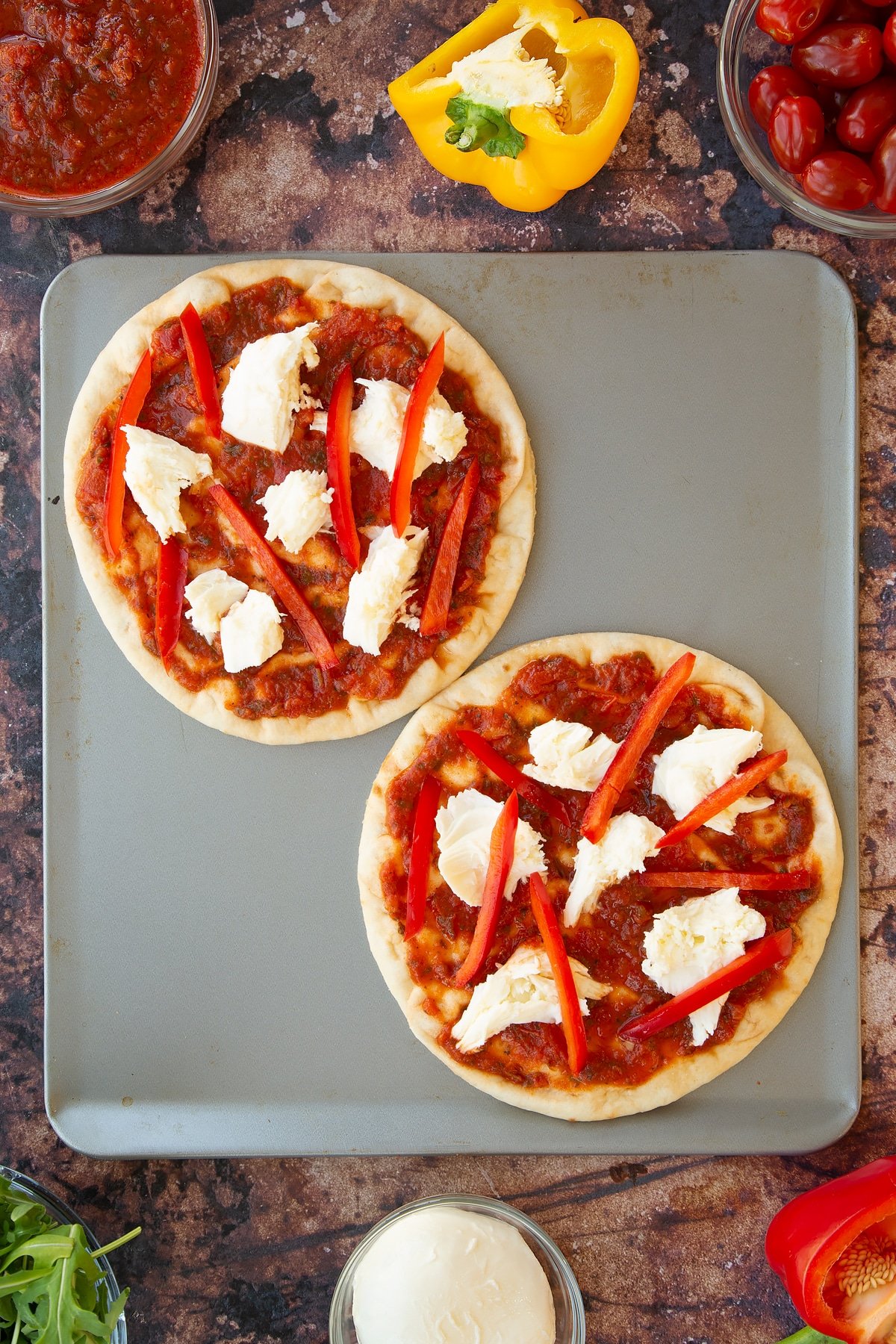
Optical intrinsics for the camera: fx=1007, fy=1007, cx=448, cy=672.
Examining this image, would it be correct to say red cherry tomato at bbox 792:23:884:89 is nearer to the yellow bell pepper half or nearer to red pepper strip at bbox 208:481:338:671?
the yellow bell pepper half

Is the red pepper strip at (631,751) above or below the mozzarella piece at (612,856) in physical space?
above

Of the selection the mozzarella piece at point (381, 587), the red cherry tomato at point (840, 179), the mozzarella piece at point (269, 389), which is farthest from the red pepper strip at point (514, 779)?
the red cherry tomato at point (840, 179)

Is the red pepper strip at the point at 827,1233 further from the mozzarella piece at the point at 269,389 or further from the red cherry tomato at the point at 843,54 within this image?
the red cherry tomato at the point at 843,54

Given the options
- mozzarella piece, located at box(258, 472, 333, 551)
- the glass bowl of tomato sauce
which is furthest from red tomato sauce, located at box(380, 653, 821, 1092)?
the glass bowl of tomato sauce

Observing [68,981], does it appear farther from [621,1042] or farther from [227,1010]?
[621,1042]

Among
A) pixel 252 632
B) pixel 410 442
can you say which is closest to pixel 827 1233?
pixel 252 632

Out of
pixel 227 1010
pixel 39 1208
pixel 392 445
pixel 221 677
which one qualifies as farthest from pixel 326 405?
pixel 39 1208
